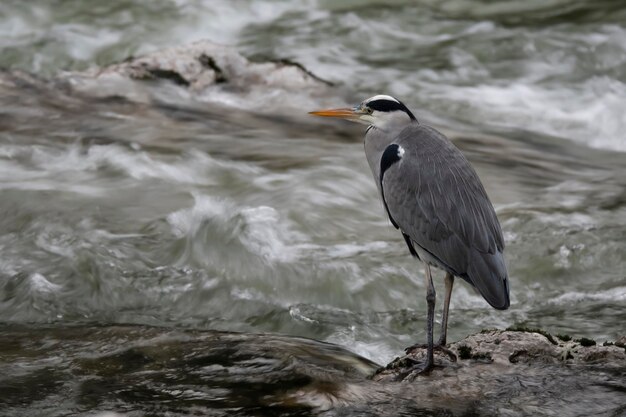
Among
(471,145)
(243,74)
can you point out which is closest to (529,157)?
(471,145)

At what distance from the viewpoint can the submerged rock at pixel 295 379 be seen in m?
3.36

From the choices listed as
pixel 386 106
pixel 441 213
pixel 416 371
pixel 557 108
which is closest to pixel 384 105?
pixel 386 106

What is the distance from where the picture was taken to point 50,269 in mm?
6055

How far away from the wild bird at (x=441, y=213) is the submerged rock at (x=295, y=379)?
0.67ft

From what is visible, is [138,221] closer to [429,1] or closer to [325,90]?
[325,90]

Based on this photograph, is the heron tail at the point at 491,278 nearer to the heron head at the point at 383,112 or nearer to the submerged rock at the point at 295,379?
the submerged rock at the point at 295,379

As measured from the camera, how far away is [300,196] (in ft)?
23.2

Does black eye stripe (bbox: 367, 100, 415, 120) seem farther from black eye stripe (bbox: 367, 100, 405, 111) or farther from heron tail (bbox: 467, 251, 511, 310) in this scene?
heron tail (bbox: 467, 251, 511, 310)

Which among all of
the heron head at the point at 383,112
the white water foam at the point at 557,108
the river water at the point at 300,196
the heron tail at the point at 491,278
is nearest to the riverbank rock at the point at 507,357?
the heron tail at the point at 491,278

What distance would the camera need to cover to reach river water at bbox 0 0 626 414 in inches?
227

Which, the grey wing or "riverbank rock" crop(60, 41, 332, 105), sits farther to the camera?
"riverbank rock" crop(60, 41, 332, 105)

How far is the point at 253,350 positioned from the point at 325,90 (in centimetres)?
546

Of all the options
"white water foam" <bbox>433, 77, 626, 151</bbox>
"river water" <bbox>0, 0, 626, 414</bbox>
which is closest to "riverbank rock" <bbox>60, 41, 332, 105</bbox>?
"river water" <bbox>0, 0, 626, 414</bbox>

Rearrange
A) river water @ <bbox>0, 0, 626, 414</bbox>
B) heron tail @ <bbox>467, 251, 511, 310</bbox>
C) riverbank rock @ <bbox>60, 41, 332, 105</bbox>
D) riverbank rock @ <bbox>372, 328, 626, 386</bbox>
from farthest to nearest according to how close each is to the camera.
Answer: riverbank rock @ <bbox>60, 41, 332, 105</bbox>, river water @ <bbox>0, 0, 626, 414</bbox>, heron tail @ <bbox>467, 251, 511, 310</bbox>, riverbank rock @ <bbox>372, 328, 626, 386</bbox>
